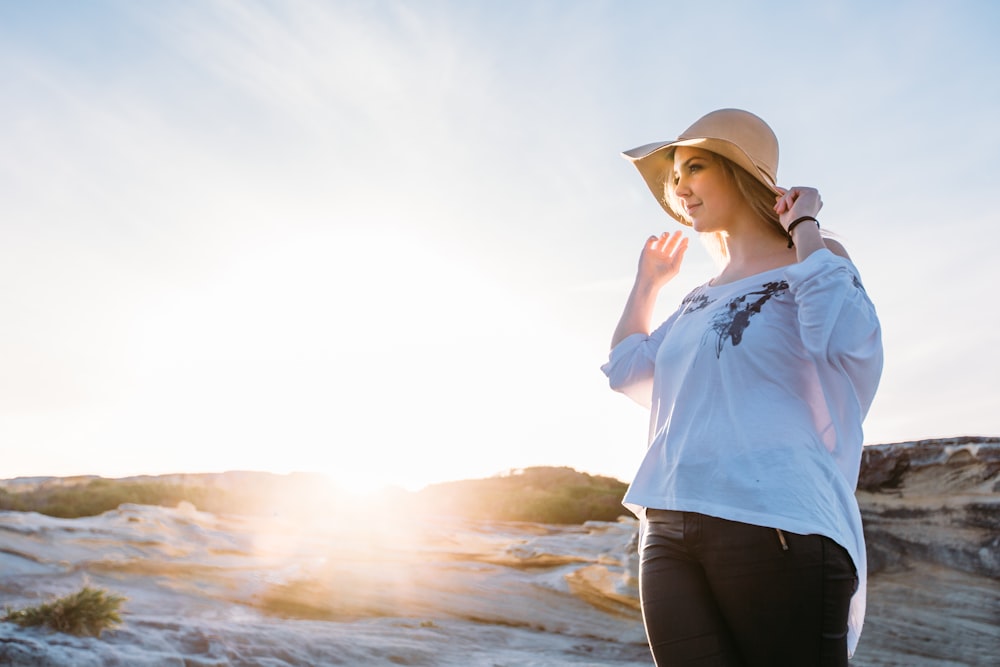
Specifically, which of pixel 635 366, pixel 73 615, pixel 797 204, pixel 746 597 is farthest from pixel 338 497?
pixel 746 597

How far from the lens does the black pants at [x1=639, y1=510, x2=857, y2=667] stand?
1737mm

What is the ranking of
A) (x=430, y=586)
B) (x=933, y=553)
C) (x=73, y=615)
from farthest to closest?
(x=430, y=586) < (x=933, y=553) < (x=73, y=615)

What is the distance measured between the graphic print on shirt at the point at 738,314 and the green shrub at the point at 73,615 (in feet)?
18.1

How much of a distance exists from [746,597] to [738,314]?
2.51ft

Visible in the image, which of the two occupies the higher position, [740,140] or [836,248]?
[740,140]

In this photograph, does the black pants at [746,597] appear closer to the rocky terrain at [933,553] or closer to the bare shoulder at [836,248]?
the bare shoulder at [836,248]

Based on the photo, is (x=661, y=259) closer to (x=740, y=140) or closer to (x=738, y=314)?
(x=740, y=140)

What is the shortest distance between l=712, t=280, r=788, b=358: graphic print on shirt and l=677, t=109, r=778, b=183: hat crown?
40cm

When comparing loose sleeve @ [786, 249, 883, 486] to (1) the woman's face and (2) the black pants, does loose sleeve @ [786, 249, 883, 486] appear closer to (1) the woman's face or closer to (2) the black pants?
(2) the black pants

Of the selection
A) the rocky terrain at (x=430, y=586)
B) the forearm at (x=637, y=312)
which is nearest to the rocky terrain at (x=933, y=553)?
the rocky terrain at (x=430, y=586)

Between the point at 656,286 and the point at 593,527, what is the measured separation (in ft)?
37.5

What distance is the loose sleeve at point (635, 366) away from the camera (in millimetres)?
2516

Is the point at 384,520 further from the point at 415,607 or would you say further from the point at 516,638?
the point at 516,638

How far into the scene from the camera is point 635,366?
2523mm
